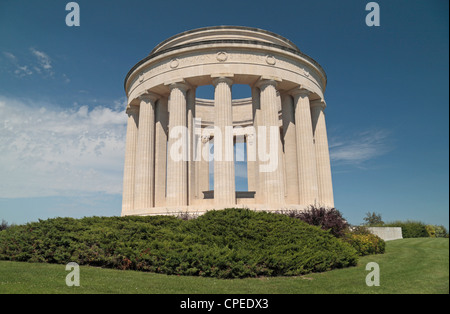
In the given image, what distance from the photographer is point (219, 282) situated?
1384 centimetres

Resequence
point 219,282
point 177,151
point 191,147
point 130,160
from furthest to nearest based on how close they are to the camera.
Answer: point 130,160
point 191,147
point 177,151
point 219,282

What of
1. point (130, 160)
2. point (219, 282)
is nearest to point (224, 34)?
point (130, 160)

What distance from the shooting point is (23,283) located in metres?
12.2

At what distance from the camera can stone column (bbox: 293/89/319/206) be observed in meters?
34.4

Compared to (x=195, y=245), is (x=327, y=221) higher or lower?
higher

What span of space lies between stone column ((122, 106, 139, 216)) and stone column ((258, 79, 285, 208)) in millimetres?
17422

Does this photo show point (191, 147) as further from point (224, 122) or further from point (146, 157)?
point (224, 122)

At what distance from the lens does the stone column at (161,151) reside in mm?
36438

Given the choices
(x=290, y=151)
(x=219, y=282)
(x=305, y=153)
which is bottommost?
(x=219, y=282)

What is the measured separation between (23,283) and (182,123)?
910 inches

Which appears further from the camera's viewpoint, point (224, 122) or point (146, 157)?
point (146, 157)

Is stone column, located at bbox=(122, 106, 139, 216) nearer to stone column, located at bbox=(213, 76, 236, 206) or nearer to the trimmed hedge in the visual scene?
stone column, located at bbox=(213, 76, 236, 206)

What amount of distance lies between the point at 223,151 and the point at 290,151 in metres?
10.9
